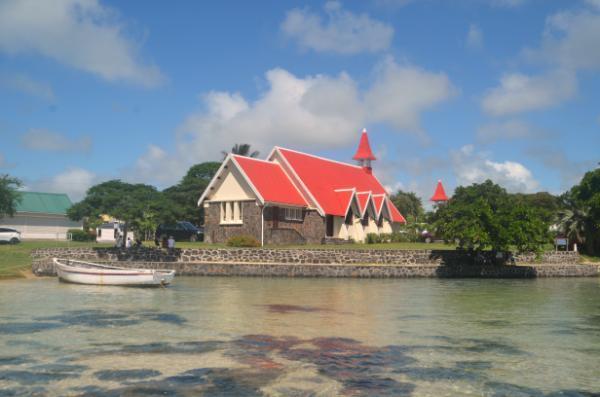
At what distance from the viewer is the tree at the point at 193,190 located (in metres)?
64.0

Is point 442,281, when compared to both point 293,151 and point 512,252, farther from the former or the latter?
point 293,151

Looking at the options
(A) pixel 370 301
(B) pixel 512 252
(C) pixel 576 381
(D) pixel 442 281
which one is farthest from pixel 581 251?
(C) pixel 576 381

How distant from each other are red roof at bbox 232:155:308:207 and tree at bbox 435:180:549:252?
12.3 m

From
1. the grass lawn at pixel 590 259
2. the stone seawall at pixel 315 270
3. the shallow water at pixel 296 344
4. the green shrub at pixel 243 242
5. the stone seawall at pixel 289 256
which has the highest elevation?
the green shrub at pixel 243 242

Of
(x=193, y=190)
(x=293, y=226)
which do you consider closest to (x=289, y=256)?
(x=293, y=226)

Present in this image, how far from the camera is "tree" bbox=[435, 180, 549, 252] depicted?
35.2 m

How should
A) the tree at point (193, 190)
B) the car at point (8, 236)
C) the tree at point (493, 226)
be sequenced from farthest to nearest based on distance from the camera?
the tree at point (193, 190)
the car at point (8, 236)
the tree at point (493, 226)

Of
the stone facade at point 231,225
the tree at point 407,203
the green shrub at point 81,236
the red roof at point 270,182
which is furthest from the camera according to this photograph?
the tree at point 407,203

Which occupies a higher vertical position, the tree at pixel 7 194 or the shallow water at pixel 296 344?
the tree at pixel 7 194

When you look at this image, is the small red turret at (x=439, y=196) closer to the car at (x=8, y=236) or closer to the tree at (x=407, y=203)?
the tree at (x=407, y=203)

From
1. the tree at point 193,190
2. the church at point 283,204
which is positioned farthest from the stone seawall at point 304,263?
the tree at point 193,190

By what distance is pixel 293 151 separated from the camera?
51500 millimetres

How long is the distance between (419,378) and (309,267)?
79.8 ft

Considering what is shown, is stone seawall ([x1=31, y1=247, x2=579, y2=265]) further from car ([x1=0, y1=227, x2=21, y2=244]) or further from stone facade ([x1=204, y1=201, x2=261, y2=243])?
car ([x1=0, y1=227, x2=21, y2=244])
